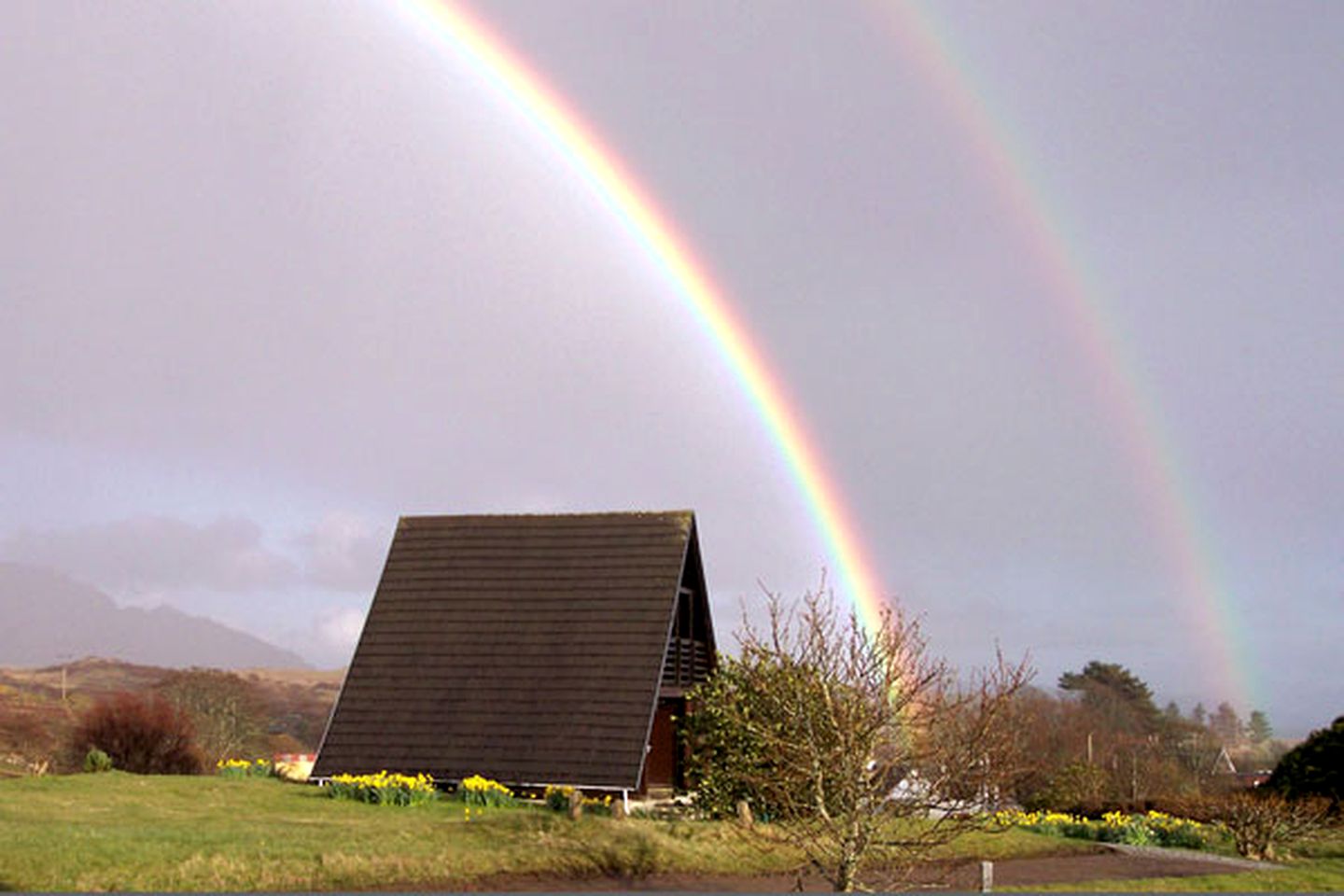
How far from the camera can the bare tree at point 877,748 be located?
15.0 meters

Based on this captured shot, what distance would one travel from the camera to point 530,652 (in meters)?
32.0

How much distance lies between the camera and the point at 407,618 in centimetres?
3391

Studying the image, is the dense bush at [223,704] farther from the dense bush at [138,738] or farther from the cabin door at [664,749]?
the cabin door at [664,749]

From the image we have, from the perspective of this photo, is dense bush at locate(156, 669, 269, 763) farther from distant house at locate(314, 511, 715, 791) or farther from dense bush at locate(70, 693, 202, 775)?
distant house at locate(314, 511, 715, 791)

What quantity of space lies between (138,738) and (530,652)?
12180 millimetres

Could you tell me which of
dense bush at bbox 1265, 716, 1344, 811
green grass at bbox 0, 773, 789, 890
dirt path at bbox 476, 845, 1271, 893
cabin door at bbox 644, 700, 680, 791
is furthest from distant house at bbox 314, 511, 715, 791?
dense bush at bbox 1265, 716, 1344, 811

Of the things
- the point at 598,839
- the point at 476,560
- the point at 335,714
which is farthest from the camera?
the point at 476,560

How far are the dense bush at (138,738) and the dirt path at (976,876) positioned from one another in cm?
2019

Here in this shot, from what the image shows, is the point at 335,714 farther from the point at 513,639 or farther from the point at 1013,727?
the point at 1013,727

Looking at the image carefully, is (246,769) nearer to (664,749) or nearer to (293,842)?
(664,749)

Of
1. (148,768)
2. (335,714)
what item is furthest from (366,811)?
(148,768)

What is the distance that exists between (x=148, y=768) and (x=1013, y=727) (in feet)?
87.6

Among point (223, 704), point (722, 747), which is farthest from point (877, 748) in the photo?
point (223, 704)

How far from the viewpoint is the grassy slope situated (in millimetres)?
16578
